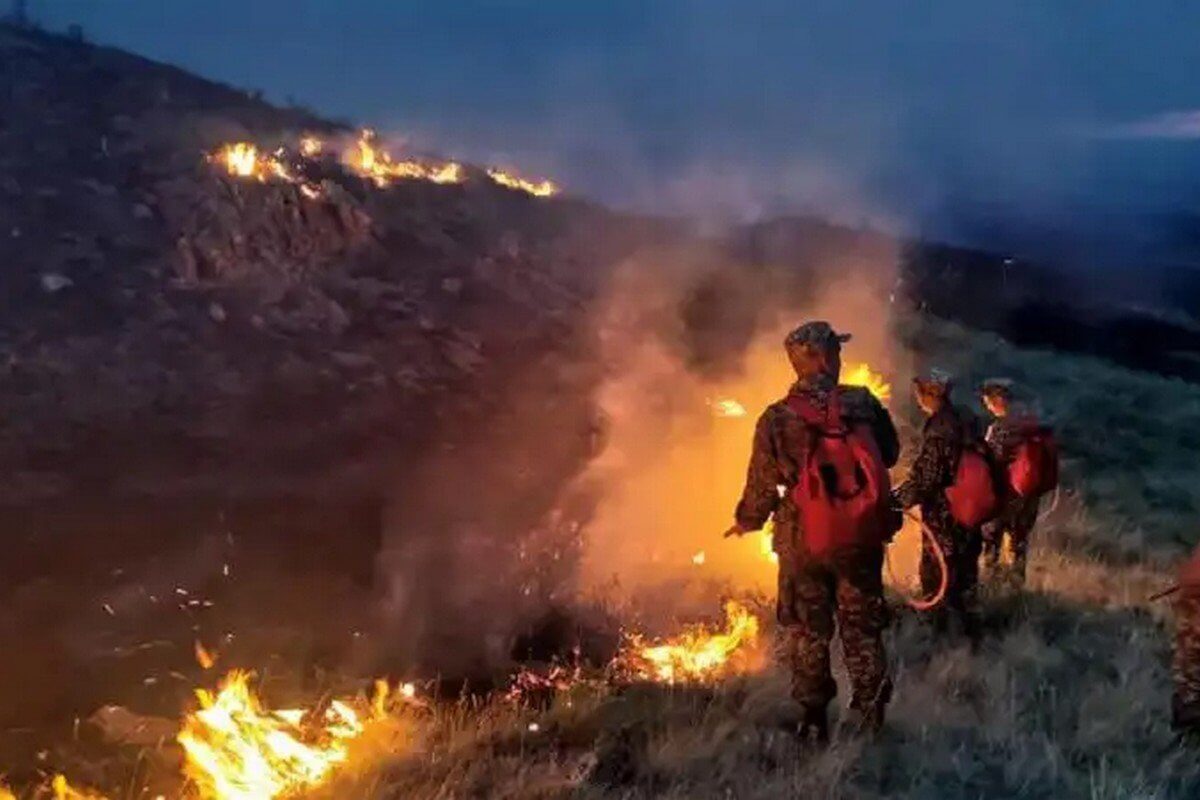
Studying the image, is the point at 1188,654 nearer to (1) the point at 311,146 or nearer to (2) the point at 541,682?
(2) the point at 541,682

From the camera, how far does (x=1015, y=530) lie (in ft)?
28.4

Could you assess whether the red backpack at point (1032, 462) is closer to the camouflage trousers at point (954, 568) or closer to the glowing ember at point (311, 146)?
the camouflage trousers at point (954, 568)

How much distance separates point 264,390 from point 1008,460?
31.2ft

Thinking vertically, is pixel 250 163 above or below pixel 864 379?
above

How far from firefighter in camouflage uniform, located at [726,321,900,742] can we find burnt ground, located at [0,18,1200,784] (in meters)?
2.85

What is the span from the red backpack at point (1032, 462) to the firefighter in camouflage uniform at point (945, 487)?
452 millimetres

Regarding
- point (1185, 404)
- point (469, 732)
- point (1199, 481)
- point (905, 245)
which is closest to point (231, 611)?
point (469, 732)

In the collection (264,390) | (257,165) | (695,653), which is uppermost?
(257,165)

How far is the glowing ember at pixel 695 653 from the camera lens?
24.5 ft

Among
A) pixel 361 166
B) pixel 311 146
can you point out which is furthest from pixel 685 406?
pixel 311 146

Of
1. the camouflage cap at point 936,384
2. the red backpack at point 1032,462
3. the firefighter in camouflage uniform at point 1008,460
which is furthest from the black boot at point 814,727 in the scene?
the red backpack at point 1032,462

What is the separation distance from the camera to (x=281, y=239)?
17.7 meters

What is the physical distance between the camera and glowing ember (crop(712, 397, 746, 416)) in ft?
44.6

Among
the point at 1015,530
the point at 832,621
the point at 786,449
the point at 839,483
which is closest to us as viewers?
the point at 839,483
